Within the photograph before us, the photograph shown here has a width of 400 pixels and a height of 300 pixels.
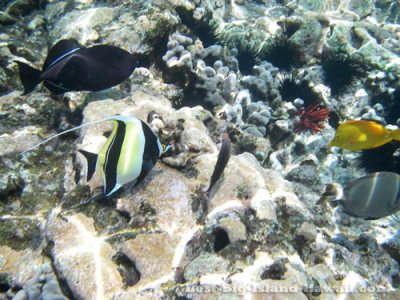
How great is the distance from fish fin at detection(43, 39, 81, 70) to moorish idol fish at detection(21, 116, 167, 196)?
46.3 inches

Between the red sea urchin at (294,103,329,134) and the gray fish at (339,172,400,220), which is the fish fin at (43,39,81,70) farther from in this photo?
the red sea urchin at (294,103,329,134)

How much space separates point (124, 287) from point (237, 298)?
32.6 inches

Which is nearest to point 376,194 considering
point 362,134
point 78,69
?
point 362,134

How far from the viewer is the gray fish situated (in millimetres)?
3154

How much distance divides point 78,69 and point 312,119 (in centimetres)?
410

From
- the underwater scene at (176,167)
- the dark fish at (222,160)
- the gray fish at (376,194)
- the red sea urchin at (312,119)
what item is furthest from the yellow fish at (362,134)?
the red sea urchin at (312,119)

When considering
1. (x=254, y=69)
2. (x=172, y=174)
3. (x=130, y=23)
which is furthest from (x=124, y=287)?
(x=254, y=69)

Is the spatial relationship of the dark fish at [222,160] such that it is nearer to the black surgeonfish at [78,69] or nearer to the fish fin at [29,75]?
the black surgeonfish at [78,69]

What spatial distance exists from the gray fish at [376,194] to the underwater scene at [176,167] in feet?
0.04

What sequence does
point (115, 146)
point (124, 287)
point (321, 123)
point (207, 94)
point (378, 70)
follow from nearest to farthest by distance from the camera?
1. point (115, 146)
2. point (124, 287)
3. point (207, 94)
4. point (321, 123)
5. point (378, 70)

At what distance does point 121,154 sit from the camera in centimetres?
185

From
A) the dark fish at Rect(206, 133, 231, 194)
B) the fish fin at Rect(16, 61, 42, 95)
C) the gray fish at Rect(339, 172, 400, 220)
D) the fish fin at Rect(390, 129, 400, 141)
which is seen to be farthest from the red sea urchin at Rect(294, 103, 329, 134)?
the fish fin at Rect(16, 61, 42, 95)

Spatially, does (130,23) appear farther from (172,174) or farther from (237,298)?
(237,298)

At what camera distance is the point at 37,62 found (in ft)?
12.8
